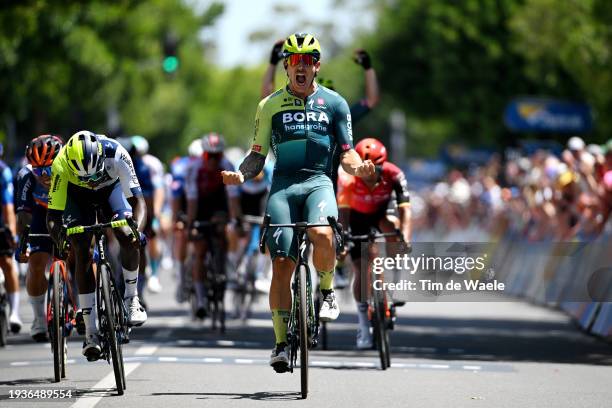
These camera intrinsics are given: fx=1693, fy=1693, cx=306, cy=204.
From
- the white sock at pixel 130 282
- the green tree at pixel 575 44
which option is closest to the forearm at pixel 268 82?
the white sock at pixel 130 282

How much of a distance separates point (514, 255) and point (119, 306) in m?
16.6

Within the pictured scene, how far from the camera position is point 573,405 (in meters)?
11.5

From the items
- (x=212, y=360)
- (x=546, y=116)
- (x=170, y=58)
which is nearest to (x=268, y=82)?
(x=212, y=360)

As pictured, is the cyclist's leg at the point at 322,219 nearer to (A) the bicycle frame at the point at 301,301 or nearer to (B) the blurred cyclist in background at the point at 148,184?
(A) the bicycle frame at the point at 301,301

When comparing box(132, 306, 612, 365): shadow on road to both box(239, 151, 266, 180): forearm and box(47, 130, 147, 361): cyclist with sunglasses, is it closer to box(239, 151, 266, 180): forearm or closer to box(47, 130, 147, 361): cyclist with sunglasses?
box(47, 130, 147, 361): cyclist with sunglasses

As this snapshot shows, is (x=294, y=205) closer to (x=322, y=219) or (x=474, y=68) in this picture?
(x=322, y=219)

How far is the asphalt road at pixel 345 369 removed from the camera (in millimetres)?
11641

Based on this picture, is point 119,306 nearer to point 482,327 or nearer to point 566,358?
point 566,358

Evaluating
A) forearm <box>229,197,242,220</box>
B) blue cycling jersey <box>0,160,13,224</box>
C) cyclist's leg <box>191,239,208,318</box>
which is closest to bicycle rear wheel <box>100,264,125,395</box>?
blue cycling jersey <box>0,160,13,224</box>

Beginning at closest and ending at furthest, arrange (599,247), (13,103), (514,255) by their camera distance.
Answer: (599,247)
(514,255)
(13,103)

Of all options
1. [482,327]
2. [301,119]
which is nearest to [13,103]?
[482,327]

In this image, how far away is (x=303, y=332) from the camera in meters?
11.3

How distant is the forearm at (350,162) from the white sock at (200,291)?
693cm

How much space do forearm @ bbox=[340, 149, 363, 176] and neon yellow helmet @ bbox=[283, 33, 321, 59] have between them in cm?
73
